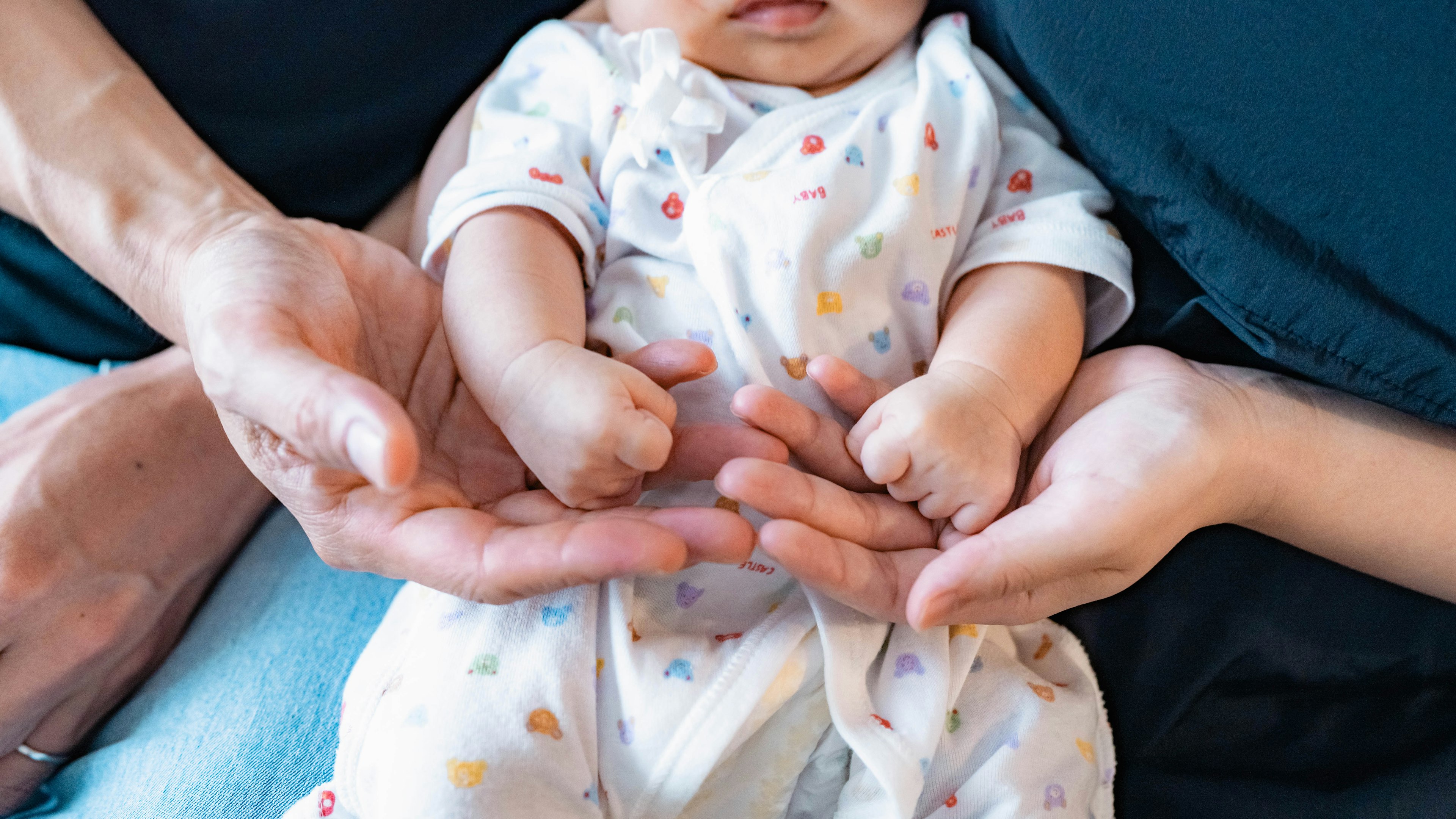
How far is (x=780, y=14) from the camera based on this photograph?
962mm

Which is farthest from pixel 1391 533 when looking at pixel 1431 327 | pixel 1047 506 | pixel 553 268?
pixel 553 268

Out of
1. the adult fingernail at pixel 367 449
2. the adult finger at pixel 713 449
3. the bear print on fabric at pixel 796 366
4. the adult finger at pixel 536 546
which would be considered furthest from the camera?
the bear print on fabric at pixel 796 366

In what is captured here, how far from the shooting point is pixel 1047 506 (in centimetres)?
73

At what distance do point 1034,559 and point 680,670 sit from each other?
0.32 m

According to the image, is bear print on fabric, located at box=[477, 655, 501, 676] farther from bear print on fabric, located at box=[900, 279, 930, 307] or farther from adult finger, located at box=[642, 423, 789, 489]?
bear print on fabric, located at box=[900, 279, 930, 307]

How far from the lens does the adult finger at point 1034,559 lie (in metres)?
0.67

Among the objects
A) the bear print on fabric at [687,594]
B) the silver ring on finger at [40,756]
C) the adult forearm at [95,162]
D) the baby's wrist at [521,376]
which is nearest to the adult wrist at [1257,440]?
the bear print on fabric at [687,594]

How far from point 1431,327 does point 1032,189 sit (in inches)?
15.3

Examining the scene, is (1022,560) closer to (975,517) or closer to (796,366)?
(975,517)

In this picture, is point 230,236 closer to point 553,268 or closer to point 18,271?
point 553,268

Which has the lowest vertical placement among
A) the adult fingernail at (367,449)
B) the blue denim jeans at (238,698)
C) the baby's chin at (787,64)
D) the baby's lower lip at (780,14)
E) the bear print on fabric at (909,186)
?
the blue denim jeans at (238,698)

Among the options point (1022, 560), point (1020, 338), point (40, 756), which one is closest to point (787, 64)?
point (1020, 338)

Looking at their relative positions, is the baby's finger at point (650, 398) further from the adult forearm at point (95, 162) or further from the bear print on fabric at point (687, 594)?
the adult forearm at point (95, 162)

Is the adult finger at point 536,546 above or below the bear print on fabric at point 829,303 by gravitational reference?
below
